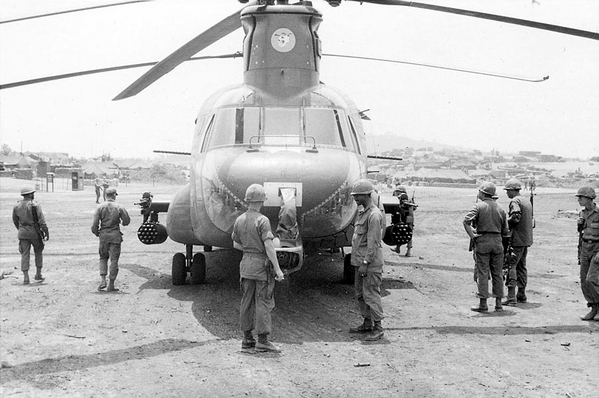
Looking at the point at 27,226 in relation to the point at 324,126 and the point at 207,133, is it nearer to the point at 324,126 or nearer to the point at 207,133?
the point at 207,133

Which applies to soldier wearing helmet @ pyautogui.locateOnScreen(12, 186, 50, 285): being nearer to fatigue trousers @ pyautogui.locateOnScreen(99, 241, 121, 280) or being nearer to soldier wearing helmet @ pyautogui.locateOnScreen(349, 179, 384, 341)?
fatigue trousers @ pyautogui.locateOnScreen(99, 241, 121, 280)

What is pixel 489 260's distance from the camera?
29.7ft

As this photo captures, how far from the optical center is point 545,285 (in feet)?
36.7

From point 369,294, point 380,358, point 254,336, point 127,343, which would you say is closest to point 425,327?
point 369,294

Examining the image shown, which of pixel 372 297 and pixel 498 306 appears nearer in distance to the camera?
pixel 372 297

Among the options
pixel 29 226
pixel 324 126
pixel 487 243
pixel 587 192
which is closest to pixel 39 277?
pixel 29 226

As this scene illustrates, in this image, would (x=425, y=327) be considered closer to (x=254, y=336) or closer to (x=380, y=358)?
(x=380, y=358)

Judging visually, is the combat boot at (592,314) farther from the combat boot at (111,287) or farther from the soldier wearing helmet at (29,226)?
the soldier wearing helmet at (29,226)

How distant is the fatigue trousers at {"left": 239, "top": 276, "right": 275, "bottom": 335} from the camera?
22.5 feet

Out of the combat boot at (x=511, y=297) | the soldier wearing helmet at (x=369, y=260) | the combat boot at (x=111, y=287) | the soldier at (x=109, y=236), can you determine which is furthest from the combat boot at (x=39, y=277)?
the combat boot at (x=511, y=297)

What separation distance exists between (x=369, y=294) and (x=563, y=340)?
7.62 ft

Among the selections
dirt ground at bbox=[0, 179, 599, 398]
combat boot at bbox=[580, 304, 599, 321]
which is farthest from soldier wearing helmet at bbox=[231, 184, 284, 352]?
combat boot at bbox=[580, 304, 599, 321]

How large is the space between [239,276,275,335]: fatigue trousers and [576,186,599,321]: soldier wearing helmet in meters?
4.40

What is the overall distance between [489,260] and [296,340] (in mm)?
3343
